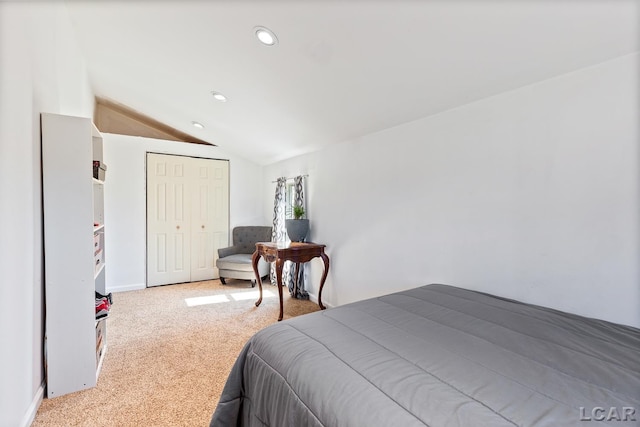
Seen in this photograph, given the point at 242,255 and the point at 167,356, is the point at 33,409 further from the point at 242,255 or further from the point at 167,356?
the point at 242,255

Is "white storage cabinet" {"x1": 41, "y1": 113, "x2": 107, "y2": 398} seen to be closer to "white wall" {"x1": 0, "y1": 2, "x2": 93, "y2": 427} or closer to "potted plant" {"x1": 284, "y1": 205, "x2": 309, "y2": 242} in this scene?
"white wall" {"x1": 0, "y1": 2, "x2": 93, "y2": 427}

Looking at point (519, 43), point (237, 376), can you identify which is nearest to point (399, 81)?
point (519, 43)

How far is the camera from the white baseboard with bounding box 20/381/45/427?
1.50 meters

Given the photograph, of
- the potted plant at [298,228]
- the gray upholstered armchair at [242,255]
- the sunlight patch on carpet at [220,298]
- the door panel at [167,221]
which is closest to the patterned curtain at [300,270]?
the potted plant at [298,228]

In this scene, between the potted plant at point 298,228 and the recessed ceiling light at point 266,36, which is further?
the potted plant at point 298,228

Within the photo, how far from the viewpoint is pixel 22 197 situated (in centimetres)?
150

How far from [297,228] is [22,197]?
2435 millimetres

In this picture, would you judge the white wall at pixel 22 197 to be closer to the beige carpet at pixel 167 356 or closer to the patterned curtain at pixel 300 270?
the beige carpet at pixel 167 356

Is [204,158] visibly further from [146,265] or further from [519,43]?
[519,43]

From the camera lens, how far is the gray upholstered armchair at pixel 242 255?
417 cm

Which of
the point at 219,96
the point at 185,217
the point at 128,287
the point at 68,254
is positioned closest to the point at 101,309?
the point at 68,254

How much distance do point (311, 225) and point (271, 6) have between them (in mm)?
2557

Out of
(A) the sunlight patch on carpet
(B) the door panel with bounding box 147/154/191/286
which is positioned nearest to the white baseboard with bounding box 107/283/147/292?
(B) the door panel with bounding box 147/154/191/286

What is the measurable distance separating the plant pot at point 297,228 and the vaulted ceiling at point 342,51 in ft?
3.48
